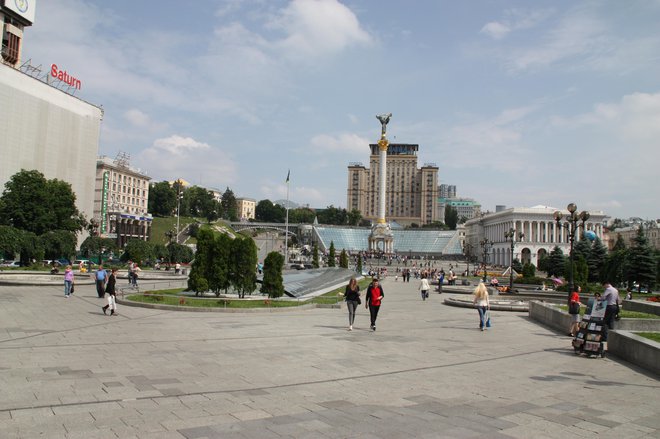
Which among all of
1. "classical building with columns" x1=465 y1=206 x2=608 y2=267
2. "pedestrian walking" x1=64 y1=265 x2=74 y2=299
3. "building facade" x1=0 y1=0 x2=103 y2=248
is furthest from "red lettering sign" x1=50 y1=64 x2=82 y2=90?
"classical building with columns" x1=465 y1=206 x2=608 y2=267

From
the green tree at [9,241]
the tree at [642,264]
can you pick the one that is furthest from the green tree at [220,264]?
the tree at [642,264]

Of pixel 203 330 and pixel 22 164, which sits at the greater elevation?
pixel 22 164

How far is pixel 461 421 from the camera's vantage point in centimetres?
646

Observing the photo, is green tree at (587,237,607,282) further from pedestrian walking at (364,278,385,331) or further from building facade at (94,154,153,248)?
building facade at (94,154,153,248)

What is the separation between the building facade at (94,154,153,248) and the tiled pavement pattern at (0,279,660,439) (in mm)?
79463

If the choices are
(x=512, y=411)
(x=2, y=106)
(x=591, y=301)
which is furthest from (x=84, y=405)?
(x=2, y=106)

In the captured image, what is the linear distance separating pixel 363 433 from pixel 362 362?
444 cm

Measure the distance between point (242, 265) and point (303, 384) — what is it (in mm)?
15236

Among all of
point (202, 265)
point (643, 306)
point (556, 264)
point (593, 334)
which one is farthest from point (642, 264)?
point (202, 265)

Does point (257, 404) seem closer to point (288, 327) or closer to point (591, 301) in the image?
point (288, 327)

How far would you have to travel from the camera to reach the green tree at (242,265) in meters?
22.8

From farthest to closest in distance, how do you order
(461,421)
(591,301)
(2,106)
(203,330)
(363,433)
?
(2,106) < (203,330) < (591,301) < (461,421) < (363,433)

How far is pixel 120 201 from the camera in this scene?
103 metres

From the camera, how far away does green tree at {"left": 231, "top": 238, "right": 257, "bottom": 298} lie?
22812mm
